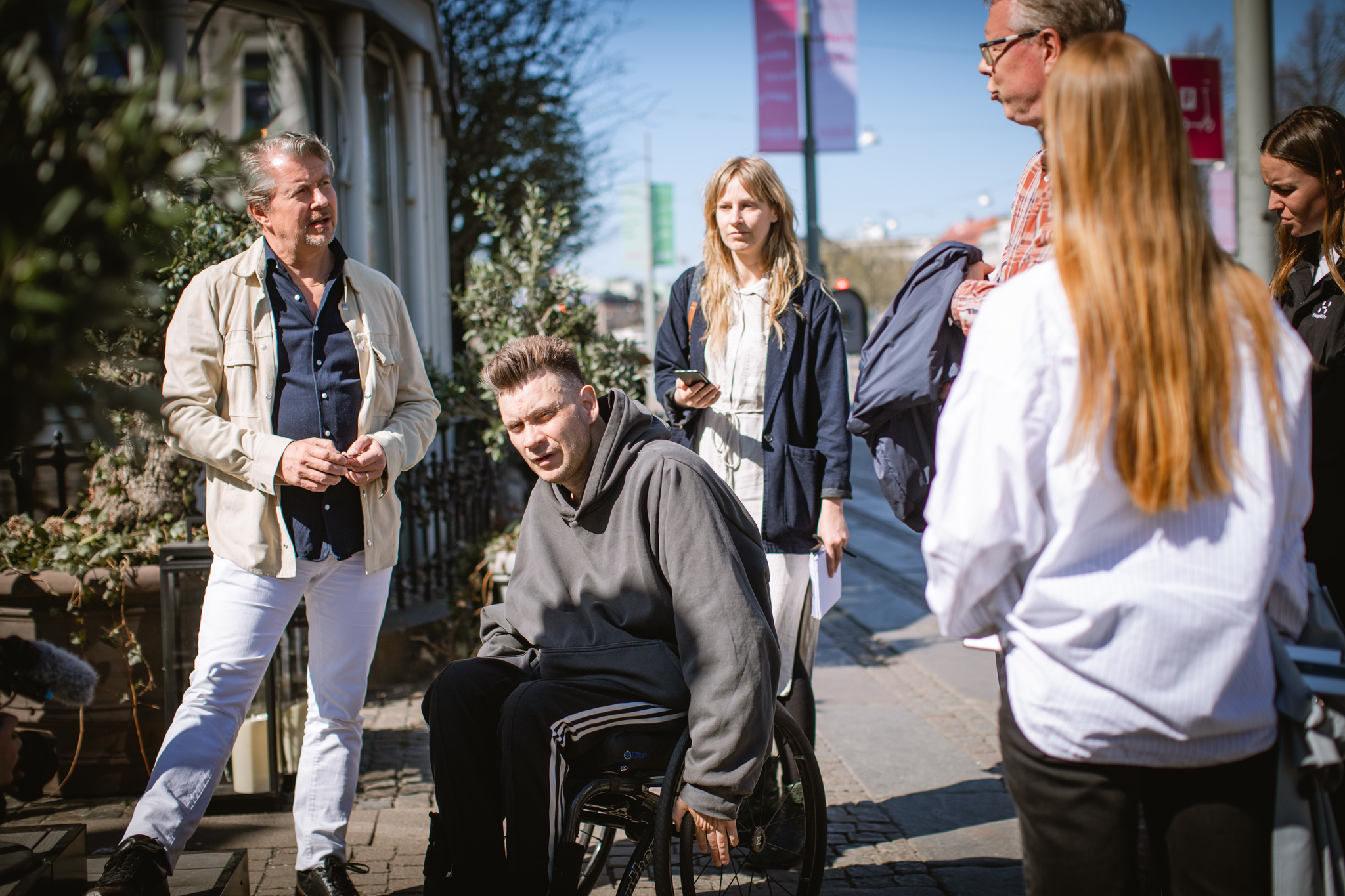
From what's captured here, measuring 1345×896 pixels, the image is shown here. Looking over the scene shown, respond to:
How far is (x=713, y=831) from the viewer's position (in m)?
2.15

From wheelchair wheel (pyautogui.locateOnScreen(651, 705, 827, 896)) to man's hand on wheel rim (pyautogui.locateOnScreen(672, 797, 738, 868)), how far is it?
19mm

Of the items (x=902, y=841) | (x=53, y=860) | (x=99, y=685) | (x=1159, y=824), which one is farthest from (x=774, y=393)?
(x=99, y=685)

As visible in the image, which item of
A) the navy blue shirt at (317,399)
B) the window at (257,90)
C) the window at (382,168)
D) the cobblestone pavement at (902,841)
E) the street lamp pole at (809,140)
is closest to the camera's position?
the navy blue shirt at (317,399)

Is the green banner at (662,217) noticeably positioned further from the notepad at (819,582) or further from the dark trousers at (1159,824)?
the dark trousers at (1159,824)

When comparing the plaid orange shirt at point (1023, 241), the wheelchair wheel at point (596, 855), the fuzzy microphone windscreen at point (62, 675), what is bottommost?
the wheelchair wheel at point (596, 855)

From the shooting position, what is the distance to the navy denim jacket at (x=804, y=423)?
10.3 ft

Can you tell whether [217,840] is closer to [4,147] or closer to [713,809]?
[713,809]

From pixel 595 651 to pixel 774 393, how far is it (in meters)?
1.15

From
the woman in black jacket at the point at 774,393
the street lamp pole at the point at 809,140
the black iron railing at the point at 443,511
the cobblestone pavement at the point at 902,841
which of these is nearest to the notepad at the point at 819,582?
the woman in black jacket at the point at 774,393

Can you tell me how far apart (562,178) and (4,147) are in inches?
500

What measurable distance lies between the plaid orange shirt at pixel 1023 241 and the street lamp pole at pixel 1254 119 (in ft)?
9.27

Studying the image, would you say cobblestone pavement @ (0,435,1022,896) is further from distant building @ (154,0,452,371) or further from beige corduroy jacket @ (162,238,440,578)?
distant building @ (154,0,452,371)

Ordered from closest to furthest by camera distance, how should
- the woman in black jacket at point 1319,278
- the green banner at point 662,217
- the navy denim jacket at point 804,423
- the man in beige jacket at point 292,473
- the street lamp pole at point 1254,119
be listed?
1. the woman in black jacket at point 1319,278
2. the man in beige jacket at point 292,473
3. the navy denim jacket at point 804,423
4. the street lamp pole at point 1254,119
5. the green banner at point 662,217

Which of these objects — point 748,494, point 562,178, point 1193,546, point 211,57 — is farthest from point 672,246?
point 1193,546
